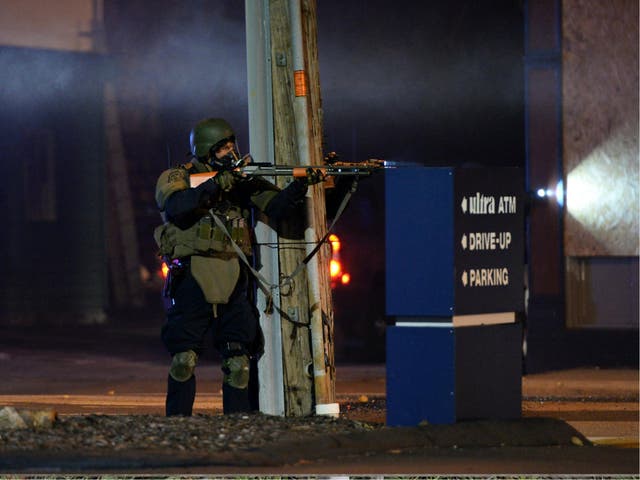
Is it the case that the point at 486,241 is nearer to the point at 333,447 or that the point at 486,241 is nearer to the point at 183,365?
the point at 333,447

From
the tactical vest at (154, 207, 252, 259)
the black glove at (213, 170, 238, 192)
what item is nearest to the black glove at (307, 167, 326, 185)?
the black glove at (213, 170, 238, 192)

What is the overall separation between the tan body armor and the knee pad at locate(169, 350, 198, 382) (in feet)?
1.16

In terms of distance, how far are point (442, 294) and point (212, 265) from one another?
1.39 metres

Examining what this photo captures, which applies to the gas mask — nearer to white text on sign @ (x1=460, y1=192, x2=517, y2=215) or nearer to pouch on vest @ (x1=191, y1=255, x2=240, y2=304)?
pouch on vest @ (x1=191, y1=255, x2=240, y2=304)

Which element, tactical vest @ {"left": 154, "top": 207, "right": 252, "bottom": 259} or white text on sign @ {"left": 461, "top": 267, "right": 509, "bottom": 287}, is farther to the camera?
tactical vest @ {"left": 154, "top": 207, "right": 252, "bottom": 259}

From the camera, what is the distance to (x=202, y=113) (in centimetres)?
1972

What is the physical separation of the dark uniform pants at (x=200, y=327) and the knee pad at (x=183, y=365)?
0.09ft

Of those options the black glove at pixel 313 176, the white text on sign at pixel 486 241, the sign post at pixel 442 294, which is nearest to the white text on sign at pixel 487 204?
the sign post at pixel 442 294

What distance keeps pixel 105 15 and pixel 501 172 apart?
46.3 ft

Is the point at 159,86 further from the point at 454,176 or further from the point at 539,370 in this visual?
the point at 454,176

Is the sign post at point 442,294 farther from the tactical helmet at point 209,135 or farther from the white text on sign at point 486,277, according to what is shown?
the tactical helmet at point 209,135

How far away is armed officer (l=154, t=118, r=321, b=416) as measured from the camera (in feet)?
30.1

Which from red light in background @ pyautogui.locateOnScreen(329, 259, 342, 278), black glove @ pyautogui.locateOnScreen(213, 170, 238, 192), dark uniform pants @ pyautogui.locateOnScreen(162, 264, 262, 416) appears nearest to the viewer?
black glove @ pyautogui.locateOnScreen(213, 170, 238, 192)

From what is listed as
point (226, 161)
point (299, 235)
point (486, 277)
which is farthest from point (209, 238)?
point (486, 277)
